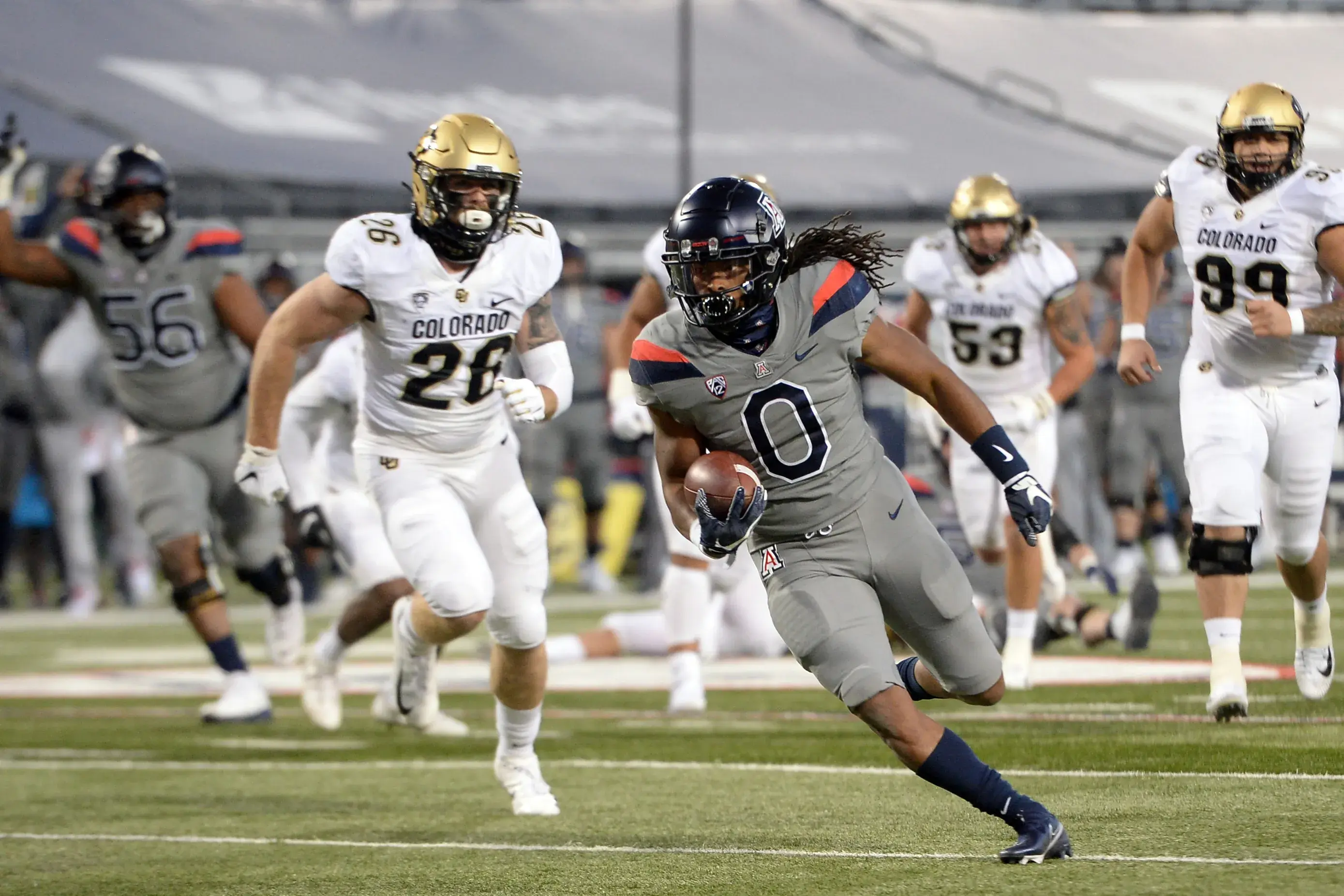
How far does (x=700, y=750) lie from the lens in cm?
677

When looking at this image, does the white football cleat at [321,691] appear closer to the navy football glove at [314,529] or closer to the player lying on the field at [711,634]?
the navy football glove at [314,529]

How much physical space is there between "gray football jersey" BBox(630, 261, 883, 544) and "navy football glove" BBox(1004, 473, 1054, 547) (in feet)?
1.14

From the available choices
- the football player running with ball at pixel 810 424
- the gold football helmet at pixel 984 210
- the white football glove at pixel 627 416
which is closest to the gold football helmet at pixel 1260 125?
the gold football helmet at pixel 984 210

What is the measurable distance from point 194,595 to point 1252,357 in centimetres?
413

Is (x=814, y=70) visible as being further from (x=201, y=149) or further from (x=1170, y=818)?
(x=1170, y=818)

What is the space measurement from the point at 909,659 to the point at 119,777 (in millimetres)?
2947

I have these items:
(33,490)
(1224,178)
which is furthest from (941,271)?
(33,490)

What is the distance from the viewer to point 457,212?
18.9ft

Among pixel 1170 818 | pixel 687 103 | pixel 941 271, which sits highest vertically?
pixel 687 103

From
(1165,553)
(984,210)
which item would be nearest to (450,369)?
(984,210)

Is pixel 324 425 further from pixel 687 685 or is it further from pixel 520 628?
pixel 520 628

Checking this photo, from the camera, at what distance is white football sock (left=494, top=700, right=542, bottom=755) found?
576 cm

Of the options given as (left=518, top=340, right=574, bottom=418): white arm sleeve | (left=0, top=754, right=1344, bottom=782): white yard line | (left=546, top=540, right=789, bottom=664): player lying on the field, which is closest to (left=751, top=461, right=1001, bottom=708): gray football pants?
(left=0, top=754, right=1344, bottom=782): white yard line

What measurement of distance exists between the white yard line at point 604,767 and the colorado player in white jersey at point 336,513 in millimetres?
483
